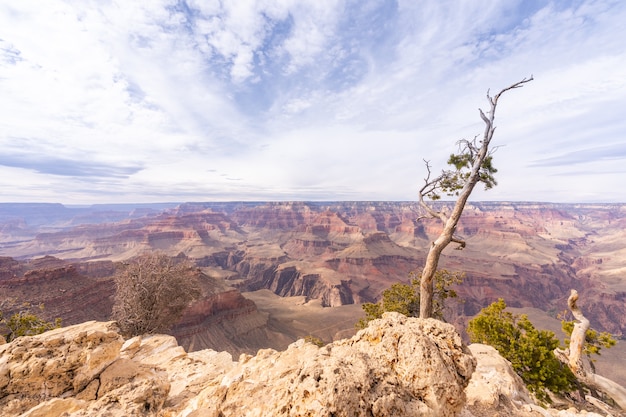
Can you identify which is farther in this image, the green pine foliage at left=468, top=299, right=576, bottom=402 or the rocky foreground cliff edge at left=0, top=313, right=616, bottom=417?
the green pine foliage at left=468, top=299, right=576, bottom=402

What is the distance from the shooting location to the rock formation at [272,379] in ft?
12.3

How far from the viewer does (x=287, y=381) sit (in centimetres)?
423

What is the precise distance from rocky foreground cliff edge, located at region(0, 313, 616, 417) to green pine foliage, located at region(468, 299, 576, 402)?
6042 millimetres

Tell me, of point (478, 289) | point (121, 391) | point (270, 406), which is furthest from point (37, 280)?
point (478, 289)

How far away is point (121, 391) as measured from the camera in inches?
230

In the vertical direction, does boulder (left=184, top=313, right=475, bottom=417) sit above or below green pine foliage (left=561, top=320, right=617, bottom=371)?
above

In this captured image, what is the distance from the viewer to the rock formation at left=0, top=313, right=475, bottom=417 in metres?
3.74

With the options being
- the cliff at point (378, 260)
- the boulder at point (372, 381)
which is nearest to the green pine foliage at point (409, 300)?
the boulder at point (372, 381)

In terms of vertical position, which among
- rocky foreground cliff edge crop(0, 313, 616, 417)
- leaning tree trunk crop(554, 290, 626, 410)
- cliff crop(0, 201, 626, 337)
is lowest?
Answer: cliff crop(0, 201, 626, 337)

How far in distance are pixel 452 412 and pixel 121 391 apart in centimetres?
687

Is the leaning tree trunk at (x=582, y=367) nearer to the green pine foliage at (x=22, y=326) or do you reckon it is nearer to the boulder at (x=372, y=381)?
the boulder at (x=372, y=381)

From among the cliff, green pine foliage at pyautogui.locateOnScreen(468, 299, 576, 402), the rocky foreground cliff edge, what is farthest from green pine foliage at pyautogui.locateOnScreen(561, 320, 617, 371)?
the cliff

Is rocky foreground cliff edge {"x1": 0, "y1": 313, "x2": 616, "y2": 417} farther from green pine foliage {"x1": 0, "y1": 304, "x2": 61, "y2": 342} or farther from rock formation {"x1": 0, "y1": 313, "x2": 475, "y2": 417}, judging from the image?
green pine foliage {"x1": 0, "y1": 304, "x2": 61, "y2": 342}

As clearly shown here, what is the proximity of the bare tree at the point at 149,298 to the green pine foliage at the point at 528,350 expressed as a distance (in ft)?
68.2
